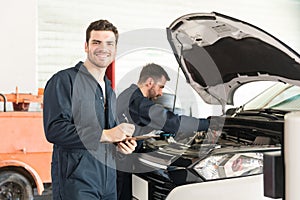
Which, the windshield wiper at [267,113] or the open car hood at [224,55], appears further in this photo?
the windshield wiper at [267,113]

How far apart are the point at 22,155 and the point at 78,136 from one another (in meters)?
2.06

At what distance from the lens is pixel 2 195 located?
373 centimetres

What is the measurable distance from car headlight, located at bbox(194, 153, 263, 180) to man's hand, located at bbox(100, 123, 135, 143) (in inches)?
17.4

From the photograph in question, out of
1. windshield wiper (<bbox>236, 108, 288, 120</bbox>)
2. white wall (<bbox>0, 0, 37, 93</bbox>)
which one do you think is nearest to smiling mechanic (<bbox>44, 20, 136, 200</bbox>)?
windshield wiper (<bbox>236, 108, 288, 120</bbox>)

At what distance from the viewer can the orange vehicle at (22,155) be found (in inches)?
148

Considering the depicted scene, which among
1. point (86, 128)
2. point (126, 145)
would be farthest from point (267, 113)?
point (86, 128)

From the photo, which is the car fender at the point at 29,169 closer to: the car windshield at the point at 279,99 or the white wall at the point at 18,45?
the white wall at the point at 18,45

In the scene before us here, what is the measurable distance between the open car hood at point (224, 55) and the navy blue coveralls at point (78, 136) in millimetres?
685

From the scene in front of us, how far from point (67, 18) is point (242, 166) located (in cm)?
421

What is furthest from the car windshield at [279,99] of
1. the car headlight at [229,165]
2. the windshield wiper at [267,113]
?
the car headlight at [229,165]

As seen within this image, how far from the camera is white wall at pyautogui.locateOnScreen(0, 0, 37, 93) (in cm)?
495

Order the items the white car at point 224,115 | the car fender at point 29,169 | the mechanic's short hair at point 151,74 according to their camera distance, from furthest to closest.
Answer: the car fender at point 29,169 → the mechanic's short hair at point 151,74 → the white car at point 224,115

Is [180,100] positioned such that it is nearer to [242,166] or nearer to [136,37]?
[136,37]

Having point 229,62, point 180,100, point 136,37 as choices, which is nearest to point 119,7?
point 180,100
